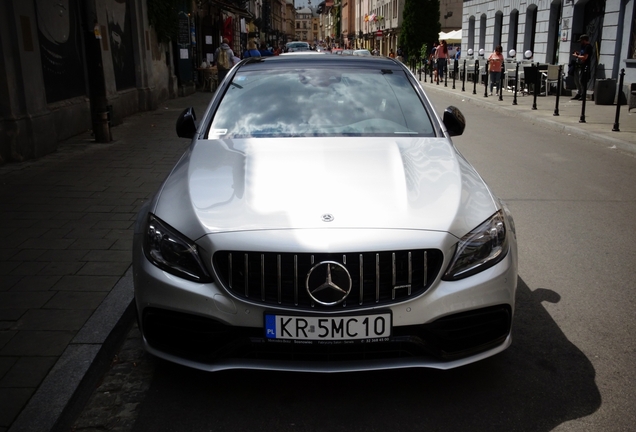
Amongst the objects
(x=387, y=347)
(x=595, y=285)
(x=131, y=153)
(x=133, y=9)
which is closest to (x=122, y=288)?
(x=387, y=347)

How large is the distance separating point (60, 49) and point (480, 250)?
36.2 ft

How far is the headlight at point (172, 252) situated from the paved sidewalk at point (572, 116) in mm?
10013

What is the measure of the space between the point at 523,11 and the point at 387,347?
94.2 feet

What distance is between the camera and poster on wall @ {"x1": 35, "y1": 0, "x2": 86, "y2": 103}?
11.2 metres

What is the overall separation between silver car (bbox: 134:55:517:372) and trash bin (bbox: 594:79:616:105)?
672 inches

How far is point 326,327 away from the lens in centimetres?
290

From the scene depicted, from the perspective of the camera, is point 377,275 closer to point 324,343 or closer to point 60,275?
point 324,343

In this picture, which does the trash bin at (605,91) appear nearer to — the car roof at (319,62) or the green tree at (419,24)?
the car roof at (319,62)

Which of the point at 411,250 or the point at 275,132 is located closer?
the point at 411,250

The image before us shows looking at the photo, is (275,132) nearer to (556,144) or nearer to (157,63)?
(556,144)

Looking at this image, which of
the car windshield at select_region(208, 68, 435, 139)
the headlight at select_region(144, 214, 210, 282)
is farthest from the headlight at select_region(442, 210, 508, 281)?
→ the car windshield at select_region(208, 68, 435, 139)

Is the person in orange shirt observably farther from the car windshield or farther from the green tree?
the green tree

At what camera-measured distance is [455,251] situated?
9.86 ft

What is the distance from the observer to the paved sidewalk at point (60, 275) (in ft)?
10.4
